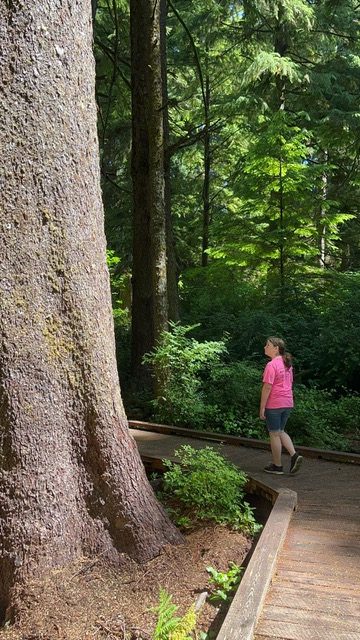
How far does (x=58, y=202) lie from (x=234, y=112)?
896 centimetres

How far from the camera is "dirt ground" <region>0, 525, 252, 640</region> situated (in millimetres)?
3342

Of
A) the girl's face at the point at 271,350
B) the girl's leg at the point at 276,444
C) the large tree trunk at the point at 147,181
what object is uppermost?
the large tree trunk at the point at 147,181

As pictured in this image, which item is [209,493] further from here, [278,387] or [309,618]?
[309,618]

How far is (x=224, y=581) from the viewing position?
3955 millimetres

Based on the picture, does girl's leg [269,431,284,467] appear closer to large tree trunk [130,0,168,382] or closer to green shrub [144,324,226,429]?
green shrub [144,324,226,429]

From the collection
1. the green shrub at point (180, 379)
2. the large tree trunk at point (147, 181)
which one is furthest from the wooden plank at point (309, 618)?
the large tree trunk at point (147, 181)

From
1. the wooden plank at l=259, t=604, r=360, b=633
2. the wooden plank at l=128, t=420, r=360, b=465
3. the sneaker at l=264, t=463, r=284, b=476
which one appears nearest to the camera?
the wooden plank at l=259, t=604, r=360, b=633

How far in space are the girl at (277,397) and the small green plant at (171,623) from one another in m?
3.08

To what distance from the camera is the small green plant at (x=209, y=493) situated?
16.3 feet

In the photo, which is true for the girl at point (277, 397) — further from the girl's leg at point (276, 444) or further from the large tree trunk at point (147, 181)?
the large tree trunk at point (147, 181)

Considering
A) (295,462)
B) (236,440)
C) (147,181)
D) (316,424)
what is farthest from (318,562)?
(147,181)

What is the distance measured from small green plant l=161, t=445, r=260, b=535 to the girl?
841mm

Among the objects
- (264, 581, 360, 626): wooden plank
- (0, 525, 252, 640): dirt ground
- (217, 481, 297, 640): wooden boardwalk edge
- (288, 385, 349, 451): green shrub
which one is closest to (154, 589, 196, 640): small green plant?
(0, 525, 252, 640): dirt ground

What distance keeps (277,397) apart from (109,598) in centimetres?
327
